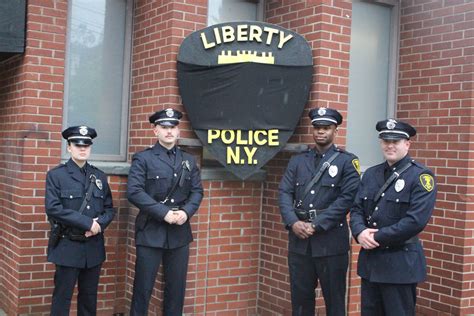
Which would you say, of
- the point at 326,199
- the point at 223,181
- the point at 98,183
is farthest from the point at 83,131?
the point at 326,199

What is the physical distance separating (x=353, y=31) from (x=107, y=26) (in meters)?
2.55

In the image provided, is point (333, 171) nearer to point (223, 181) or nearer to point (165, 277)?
point (223, 181)

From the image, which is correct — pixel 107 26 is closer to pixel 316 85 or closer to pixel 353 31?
pixel 316 85

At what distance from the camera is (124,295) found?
5859mm

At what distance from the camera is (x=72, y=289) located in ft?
15.9

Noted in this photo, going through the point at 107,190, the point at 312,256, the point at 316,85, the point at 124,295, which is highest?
the point at 316,85

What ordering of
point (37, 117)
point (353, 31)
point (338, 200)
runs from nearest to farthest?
point (338, 200), point (37, 117), point (353, 31)

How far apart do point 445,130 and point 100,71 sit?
11.4 feet

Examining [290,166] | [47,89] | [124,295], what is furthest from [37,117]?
[290,166]

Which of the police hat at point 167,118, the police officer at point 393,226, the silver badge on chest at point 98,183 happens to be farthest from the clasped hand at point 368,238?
the silver badge on chest at point 98,183

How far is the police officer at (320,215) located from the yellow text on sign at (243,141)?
2.11ft

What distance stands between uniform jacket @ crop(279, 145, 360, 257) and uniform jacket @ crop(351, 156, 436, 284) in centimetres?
35

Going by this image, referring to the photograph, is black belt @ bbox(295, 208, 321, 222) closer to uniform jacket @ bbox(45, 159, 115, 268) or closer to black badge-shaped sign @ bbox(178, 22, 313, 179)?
black badge-shaped sign @ bbox(178, 22, 313, 179)

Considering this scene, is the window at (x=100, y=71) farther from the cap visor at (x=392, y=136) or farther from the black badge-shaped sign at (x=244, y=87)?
the cap visor at (x=392, y=136)
